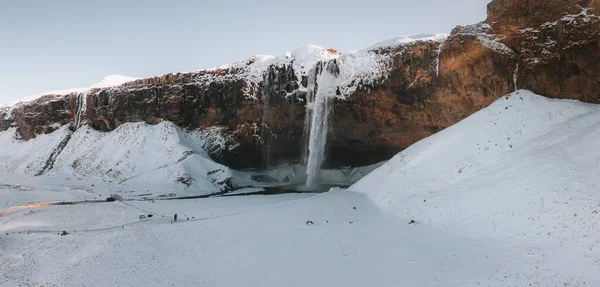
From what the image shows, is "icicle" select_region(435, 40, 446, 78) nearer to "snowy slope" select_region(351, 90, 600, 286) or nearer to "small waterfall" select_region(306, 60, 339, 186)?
"snowy slope" select_region(351, 90, 600, 286)

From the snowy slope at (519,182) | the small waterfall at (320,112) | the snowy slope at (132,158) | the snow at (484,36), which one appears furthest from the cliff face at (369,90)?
the snowy slope at (519,182)

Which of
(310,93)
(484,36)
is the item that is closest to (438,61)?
(484,36)

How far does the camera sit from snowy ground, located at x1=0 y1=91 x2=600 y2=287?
10.4m

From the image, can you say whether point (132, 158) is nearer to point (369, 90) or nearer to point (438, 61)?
point (369, 90)

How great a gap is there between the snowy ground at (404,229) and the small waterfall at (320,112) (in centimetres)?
1143

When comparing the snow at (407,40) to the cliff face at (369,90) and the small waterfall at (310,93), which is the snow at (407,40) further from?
the small waterfall at (310,93)

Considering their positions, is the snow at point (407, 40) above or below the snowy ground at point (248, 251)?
above

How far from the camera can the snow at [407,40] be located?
2789 cm

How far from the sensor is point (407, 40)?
29953 mm

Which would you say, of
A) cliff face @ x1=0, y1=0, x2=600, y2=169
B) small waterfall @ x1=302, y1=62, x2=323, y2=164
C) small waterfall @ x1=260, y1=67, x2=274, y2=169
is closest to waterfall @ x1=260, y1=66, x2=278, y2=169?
small waterfall @ x1=260, y1=67, x2=274, y2=169

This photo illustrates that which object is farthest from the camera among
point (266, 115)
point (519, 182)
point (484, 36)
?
point (266, 115)

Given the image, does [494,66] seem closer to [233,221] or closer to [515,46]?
[515,46]

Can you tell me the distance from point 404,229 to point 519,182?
493cm

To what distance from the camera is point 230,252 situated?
1341cm
